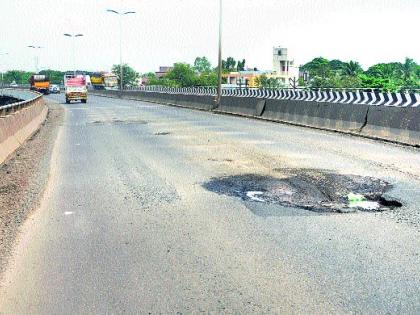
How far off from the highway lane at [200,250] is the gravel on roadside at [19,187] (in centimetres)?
17

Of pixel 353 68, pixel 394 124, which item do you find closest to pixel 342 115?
pixel 394 124

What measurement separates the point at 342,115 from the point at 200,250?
1468 centimetres

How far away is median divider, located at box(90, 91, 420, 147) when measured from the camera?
49.8ft

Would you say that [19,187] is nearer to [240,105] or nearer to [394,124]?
[394,124]

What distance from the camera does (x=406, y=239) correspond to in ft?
18.5

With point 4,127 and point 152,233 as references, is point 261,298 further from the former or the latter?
point 4,127

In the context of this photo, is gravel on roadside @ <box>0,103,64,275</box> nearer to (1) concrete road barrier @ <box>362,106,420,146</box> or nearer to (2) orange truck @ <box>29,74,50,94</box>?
(1) concrete road barrier @ <box>362,106,420,146</box>

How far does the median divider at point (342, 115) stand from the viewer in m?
15.2

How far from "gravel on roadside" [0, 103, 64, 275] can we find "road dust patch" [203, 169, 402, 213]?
2784 mm

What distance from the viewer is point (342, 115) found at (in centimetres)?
1897

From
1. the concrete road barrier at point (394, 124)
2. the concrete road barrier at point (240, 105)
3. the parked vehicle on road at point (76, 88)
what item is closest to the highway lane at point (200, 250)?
the concrete road barrier at point (394, 124)

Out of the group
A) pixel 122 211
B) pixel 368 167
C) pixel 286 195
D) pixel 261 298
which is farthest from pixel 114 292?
pixel 368 167

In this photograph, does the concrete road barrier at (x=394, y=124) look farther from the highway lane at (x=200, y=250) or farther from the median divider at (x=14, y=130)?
the median divider at (x=14, y=130)

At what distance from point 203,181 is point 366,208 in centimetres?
297
